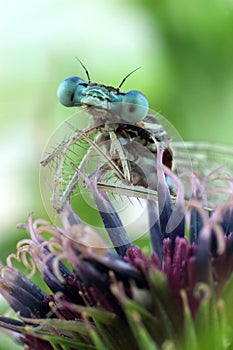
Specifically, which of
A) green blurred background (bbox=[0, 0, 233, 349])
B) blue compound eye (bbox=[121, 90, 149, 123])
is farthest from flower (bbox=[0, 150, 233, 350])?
green blurred background (bbox=[0, 0, 233, 349])

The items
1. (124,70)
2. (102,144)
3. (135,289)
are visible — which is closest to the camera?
(135,289)

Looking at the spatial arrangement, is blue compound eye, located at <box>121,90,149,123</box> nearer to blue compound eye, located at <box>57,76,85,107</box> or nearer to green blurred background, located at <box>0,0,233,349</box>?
blue compound eye, located at <box>57,76,85,107</box>

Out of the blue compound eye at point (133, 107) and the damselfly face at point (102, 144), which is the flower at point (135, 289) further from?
the blue compound eye at point (133, 107)

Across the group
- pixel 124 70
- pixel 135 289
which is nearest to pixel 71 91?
pixel 135 289

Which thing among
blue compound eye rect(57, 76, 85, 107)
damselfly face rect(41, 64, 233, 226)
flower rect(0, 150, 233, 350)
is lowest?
flower rect(0, 150, 233, 350)

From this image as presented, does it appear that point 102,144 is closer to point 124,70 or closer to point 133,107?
point 133,107

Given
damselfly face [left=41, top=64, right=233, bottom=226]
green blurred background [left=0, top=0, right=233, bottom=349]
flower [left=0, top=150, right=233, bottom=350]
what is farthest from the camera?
green blurred background [left=0, top=0, right=233, bottom=349]

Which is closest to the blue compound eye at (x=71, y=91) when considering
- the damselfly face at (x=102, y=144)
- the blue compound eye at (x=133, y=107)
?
the damselfly face at (x=102, y=144)

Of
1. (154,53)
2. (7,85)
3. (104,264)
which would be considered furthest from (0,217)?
(104,264)
